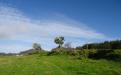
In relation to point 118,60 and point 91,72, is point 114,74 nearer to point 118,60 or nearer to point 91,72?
point 91,72

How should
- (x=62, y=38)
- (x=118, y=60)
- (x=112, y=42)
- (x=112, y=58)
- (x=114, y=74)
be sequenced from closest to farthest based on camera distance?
(x=114, y=74), (x=118, y=60), (x=112, y=58), (x=112, y=42), (x=62, y=38)

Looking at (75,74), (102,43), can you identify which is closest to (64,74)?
(75,74)

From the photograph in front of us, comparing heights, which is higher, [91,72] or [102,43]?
[102,43]

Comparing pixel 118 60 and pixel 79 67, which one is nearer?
pixel 79 67

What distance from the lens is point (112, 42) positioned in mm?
65812

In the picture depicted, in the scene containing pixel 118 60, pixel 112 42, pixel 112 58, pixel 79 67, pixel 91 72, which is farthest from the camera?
pixel 112 42

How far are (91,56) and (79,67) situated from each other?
18.5 meters

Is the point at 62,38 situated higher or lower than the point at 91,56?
higher

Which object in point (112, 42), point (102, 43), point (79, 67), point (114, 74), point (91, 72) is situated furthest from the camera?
point (102, 43)

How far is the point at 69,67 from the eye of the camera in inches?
1419

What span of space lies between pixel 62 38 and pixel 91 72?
69.0 m

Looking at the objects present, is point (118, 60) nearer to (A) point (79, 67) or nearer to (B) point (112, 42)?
(A) point (79, 67)

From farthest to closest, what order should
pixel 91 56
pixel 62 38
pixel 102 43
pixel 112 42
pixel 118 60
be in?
pixel 62 38 < pixel 102 43 < pixel 112 42 < pixel 91 56 < pixel 118 60

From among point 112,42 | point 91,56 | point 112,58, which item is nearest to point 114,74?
point 112,58
